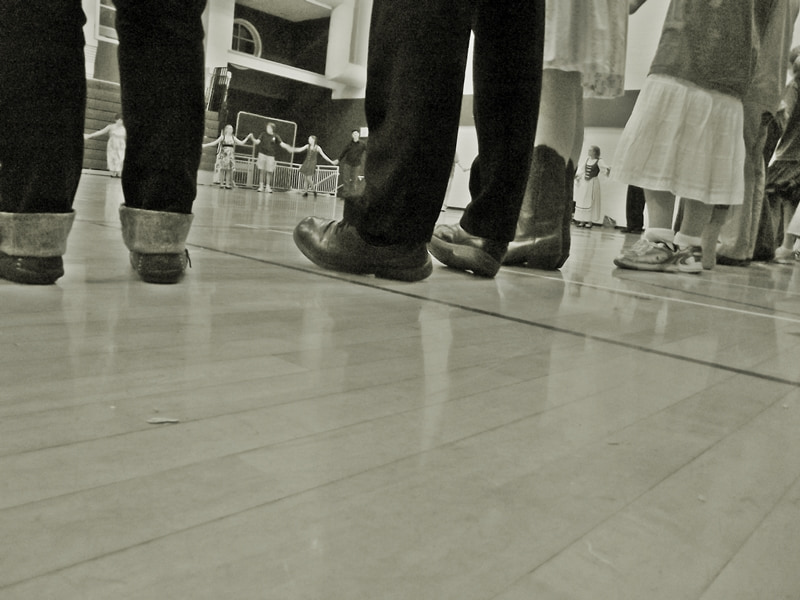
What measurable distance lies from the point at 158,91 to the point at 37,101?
0.42ft

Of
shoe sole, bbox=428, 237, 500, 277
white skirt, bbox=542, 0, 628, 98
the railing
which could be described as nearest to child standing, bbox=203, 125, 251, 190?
the railing

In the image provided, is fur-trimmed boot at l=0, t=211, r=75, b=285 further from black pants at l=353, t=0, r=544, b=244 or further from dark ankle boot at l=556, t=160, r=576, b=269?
dark ankle boot at l=556, t=160, r=576, b=269

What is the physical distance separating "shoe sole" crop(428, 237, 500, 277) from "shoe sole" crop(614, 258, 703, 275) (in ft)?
2.24

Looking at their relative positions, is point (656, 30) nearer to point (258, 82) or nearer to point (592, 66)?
point (592, 66)

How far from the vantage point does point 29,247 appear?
742 millimetres

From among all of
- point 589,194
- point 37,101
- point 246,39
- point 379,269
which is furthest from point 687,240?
point 246,39

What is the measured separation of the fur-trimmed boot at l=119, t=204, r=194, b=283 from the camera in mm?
822

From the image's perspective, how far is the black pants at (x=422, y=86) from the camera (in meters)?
0.96

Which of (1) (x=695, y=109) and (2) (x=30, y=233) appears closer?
(2) (x=30, y=233)

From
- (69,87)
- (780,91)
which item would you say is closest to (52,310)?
(69,87)

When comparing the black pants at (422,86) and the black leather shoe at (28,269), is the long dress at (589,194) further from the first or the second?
the black leather shoe at (28,269)

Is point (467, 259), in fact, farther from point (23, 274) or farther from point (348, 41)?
point (348, 41)

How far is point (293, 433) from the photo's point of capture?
0.38m

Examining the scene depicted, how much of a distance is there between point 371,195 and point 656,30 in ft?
23.1
